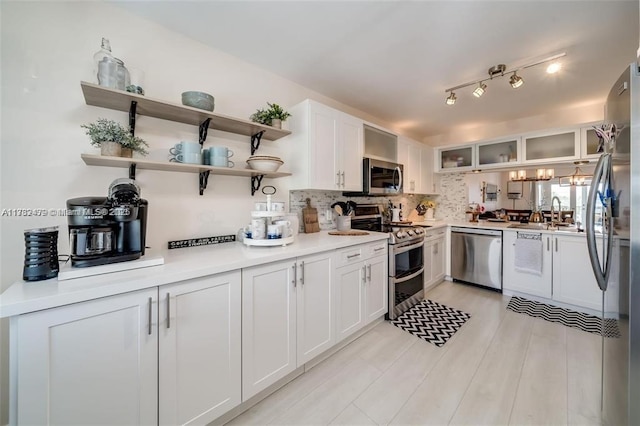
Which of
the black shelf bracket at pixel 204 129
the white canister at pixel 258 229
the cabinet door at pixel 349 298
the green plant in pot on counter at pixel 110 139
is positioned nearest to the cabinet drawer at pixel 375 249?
the cabinet door at pixel 349 298

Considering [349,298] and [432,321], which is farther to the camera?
[432,321]

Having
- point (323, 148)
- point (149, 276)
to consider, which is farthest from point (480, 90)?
point (149, 276)

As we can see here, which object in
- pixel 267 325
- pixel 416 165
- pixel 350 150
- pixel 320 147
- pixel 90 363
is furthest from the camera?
pixel 416 165

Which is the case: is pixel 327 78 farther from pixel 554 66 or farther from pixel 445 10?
pixel 554 66

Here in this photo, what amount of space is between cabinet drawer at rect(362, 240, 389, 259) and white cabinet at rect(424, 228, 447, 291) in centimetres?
111

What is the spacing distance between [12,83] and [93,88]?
1.40 ft

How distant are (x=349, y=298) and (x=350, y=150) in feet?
4.99

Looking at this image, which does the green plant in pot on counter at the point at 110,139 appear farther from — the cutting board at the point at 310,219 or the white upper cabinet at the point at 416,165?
the white upper cabinet at the point at 416,165

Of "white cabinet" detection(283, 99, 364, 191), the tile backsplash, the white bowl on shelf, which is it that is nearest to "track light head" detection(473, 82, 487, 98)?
"white cabinet" detection(283, 99, 364, 191)

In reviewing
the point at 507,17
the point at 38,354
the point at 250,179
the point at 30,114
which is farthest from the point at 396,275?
the point at 30,114

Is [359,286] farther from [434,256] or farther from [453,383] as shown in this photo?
[434,256]

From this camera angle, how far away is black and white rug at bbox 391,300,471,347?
2.23 metres

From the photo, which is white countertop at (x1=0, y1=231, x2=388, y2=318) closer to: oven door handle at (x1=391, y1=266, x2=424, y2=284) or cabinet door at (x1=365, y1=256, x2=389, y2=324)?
cabinet door at (x1=365, y1=256, x2=389, y2=324)

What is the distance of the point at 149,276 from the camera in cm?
108
